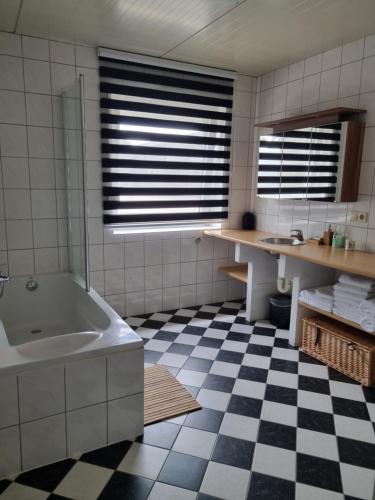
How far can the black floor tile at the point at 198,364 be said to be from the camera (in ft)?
8.39

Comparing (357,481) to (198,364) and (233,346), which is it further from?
(233,346)

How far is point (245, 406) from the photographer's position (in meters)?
2.15

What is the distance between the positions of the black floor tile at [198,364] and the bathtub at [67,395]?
73 centimetres

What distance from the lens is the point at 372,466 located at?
171 cm

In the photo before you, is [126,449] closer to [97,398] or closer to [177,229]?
[97,398]

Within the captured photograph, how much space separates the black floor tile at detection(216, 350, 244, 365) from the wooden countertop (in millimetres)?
806

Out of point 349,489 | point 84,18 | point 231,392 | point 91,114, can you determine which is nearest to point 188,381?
point 231,392

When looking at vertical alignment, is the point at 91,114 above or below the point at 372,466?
above

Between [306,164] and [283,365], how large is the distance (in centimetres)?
156

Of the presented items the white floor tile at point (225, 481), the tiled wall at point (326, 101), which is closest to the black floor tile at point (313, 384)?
the white floor tile at point (225, 481)

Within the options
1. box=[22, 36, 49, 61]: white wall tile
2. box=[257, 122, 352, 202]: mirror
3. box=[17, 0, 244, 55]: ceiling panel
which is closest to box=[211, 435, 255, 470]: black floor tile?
box=[257, 122, 352, 202]: mirror

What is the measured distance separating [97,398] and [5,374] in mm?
425

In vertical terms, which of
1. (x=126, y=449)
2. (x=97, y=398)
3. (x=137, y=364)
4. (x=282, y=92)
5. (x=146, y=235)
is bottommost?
(x=126, y=449)

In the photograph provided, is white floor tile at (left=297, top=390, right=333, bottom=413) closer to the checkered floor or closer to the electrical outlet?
the checkered floor
